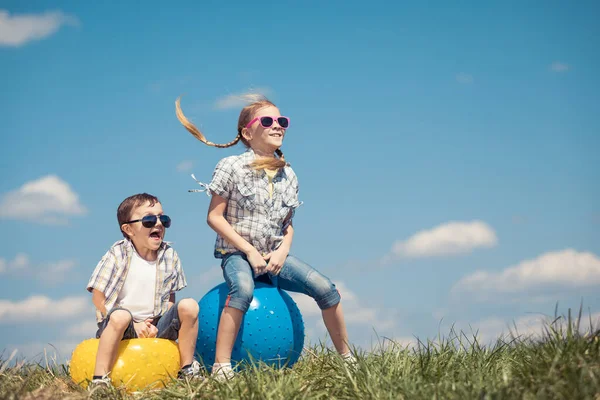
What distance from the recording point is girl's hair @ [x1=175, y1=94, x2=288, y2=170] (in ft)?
22.2

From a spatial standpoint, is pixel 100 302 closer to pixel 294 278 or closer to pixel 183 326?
pixel 183 326

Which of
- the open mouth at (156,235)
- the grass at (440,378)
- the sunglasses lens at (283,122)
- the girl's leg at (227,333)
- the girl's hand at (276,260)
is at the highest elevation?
the sunglasses lens at (283,122)

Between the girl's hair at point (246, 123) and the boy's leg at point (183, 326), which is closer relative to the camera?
the boy's leg at point (183, 326)

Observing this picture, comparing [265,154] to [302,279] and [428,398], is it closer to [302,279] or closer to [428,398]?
[302,279]

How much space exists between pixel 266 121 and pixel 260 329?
2.04 m

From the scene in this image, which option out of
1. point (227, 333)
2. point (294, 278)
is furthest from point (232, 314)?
point (294, 278)

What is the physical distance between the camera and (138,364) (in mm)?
5977

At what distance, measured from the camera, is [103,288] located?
6.18 m

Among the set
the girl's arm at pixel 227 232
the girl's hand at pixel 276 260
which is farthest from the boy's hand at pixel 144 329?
the girl's hand at pixel 276 260

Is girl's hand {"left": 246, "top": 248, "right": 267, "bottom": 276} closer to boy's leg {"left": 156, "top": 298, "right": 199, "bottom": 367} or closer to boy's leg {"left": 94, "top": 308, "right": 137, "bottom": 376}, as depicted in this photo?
boy's leg {"left": 156, "top": 298, "right": 199, "bottom": 367}

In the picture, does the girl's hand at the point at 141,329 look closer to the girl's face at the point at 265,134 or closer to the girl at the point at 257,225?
the girl at the point at 257,225

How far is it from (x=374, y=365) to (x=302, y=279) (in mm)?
1316

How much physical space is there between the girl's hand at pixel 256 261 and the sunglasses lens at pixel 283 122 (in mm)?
1334

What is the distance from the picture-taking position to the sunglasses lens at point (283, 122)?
22.6ft
